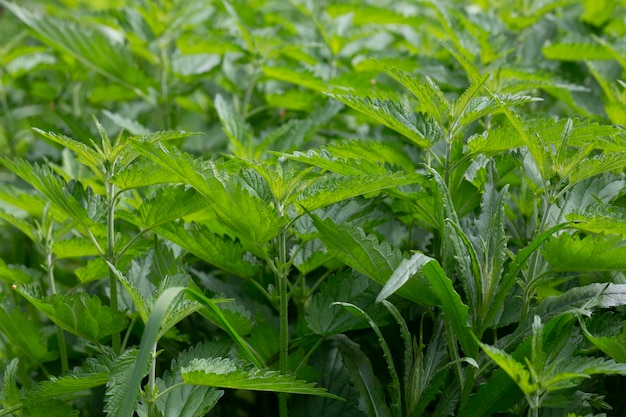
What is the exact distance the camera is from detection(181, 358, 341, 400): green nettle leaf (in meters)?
0.76

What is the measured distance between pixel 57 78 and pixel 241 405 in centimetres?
130

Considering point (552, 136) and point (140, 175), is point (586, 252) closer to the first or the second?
point (552, 136)

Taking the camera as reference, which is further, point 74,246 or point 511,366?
point 74,246

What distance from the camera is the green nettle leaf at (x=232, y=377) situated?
76 cm

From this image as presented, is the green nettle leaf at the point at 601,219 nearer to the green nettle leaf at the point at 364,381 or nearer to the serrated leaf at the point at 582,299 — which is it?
the serrated leaf at the point at 582,299

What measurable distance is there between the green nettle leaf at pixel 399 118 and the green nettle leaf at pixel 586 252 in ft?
0.63

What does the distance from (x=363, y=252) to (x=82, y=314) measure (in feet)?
1.12

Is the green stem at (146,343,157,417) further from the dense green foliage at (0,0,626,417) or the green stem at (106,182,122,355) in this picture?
the green stem at (106,182,122,355)

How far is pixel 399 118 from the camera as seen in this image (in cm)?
93

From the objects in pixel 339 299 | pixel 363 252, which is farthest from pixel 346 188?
pixel 339 299

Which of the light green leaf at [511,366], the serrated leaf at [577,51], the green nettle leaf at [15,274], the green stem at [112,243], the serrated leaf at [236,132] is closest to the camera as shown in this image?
the light green leaf at [511,366]

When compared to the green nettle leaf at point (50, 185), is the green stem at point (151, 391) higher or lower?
lower

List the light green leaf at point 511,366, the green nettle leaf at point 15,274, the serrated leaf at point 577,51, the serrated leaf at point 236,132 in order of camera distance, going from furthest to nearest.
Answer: the serrated leaf at point 577,51 < the serrated leaf at point 236,132 < the green nettle leaf at point 15,274 < the light green leaf at point 511,366

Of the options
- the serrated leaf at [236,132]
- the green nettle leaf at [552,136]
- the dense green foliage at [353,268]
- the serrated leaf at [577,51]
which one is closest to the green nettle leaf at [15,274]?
the dense green foliage at [353,268]
